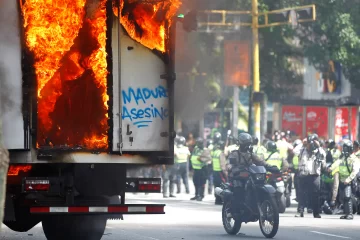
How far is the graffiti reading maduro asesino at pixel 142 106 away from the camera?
13.4 m

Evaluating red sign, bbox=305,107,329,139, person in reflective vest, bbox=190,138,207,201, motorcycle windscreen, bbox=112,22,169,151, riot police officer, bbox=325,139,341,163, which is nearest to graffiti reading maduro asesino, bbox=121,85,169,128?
motorcycle windscreen, bbox=112,22,169,151

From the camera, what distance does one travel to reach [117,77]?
43.9 feet

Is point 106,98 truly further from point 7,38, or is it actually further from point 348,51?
point 348,51

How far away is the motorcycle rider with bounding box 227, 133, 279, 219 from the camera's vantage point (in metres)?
17.6

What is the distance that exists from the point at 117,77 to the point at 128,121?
0.52m

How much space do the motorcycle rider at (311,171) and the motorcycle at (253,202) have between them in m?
4.28

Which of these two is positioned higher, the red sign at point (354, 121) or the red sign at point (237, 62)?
the red sign at point (237, 62)

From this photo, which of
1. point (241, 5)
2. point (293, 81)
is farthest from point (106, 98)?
point (293, 81)

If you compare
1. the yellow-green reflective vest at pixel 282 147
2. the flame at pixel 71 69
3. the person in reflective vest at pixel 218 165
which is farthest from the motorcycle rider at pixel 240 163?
the person in reflective vest at pixel 218 165

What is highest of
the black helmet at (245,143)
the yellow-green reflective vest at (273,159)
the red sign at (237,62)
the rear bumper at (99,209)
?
the red sign at (237,62)

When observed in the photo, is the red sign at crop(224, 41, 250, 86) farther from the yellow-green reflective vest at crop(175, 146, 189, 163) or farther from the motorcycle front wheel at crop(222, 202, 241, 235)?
the motorcycle front wheel at crop(222, 202, 241, 235)

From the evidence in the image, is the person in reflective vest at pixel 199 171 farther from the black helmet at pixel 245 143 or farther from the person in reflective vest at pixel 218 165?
the black helmet at pixel 245 143

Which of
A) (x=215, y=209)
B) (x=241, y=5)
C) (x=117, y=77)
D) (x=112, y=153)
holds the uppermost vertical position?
(x=241, y=5)

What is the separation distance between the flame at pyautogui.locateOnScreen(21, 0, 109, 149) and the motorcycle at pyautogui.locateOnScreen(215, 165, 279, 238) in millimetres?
4306
